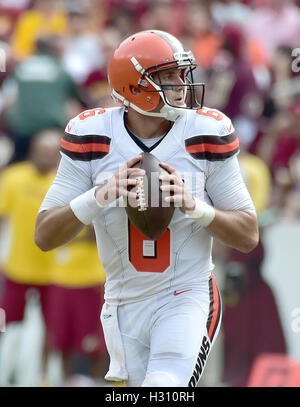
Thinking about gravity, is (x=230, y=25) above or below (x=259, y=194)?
above

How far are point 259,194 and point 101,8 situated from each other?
15.3ft

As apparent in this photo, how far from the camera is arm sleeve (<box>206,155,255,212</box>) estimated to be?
3.85 meters

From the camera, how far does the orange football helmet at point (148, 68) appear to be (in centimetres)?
383

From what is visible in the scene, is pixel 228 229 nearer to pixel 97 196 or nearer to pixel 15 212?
pixel 97 196

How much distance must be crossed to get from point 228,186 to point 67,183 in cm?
72

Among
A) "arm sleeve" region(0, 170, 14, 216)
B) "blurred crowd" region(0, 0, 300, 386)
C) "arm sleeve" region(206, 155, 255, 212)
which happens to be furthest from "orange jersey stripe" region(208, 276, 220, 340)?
"arm sleeve" region(0, 170, 14, 216)

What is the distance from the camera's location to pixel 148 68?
151 inches

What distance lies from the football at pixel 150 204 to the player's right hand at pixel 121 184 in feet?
0.09

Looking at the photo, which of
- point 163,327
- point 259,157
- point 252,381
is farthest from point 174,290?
point 259,157

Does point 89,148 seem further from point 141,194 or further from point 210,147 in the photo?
point 210,147

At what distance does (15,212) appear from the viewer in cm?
716

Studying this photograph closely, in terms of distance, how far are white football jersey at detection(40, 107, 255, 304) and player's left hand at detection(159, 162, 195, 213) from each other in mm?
206

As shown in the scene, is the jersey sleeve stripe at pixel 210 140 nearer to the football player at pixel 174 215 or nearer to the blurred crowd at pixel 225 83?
the football player at pixel 174 215

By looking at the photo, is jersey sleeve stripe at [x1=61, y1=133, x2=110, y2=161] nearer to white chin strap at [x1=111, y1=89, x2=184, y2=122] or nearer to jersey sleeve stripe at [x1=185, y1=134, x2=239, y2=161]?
white chin strap at [x1=111, y1=89, x2=184, y2=122]
